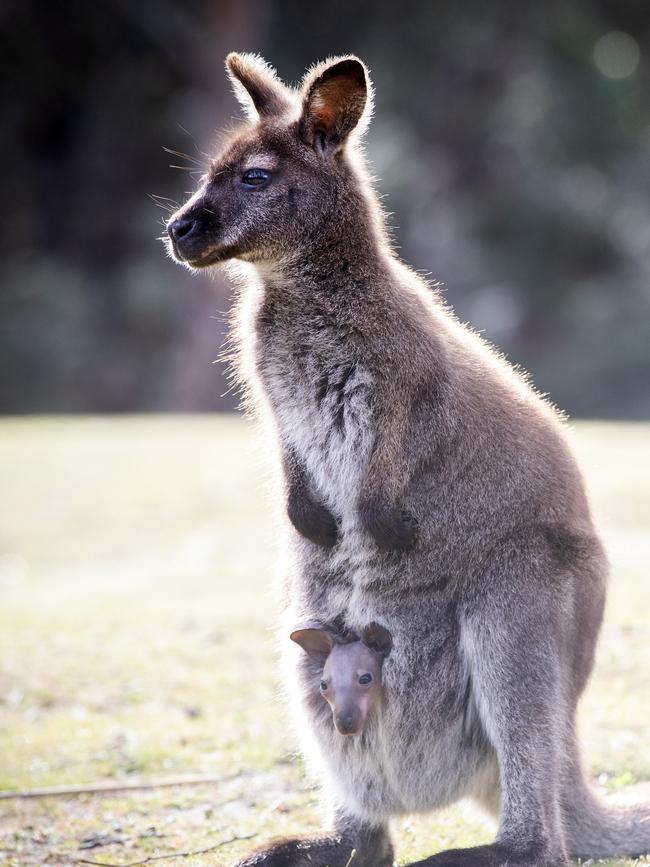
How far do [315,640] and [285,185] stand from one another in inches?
62.3

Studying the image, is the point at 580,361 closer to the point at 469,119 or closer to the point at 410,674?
the point at 469,119

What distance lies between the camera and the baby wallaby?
3742 mm

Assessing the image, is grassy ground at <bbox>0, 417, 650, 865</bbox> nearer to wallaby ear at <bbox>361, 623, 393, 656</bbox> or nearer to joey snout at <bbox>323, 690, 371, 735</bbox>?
joey snout at <bbox>323, 690, 371, 735</bbox>

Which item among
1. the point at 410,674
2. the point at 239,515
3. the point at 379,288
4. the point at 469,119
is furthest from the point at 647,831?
the point at 469,119

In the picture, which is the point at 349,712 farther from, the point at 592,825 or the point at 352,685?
the point at 592,825

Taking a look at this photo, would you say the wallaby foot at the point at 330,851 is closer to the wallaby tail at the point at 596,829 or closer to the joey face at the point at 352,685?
the joey face at the point at 352,685

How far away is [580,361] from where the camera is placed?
78.2ft

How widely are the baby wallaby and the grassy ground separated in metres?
0.68

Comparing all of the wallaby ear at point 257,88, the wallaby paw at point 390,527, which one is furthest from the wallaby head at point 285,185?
the wallaby paw at point 390,527

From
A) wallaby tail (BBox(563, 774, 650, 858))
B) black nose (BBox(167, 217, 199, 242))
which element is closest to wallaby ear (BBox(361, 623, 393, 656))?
wallaby tail (BBox(563, 774, 650, 858))

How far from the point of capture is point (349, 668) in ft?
12.5

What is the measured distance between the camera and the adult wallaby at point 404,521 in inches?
146

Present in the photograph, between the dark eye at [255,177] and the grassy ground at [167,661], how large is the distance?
3.77 feet

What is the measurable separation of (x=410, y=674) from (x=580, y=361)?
2069 cm
